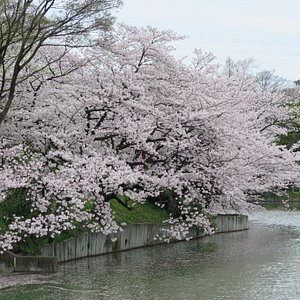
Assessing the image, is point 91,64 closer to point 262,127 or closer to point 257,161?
point 257,161

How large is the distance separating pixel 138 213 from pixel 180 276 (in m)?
6.60

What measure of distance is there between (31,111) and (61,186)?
3085mm

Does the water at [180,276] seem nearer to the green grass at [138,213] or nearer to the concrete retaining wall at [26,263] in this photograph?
the concrete retaining wall at [26,263]

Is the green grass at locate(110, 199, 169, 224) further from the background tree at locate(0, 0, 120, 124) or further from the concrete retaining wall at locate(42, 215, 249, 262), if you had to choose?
the background tree at locate(0, 0, 120, 124)

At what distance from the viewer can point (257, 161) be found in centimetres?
1708

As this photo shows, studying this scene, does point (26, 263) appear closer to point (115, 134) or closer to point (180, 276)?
point (180, 276)

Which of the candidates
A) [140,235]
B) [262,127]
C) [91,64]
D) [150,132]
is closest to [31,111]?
[91,64]

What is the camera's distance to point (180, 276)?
41.7ft

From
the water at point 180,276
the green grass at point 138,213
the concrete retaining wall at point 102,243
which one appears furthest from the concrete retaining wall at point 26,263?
the green grass at point 138,213

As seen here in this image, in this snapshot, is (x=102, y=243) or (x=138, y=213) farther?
(x=138, y=213)

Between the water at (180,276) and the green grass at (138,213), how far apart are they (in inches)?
46.1

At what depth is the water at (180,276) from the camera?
10.7 m

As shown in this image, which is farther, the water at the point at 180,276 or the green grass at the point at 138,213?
the green grass at the point at 138,213

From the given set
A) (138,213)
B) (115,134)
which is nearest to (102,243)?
(115,134)
